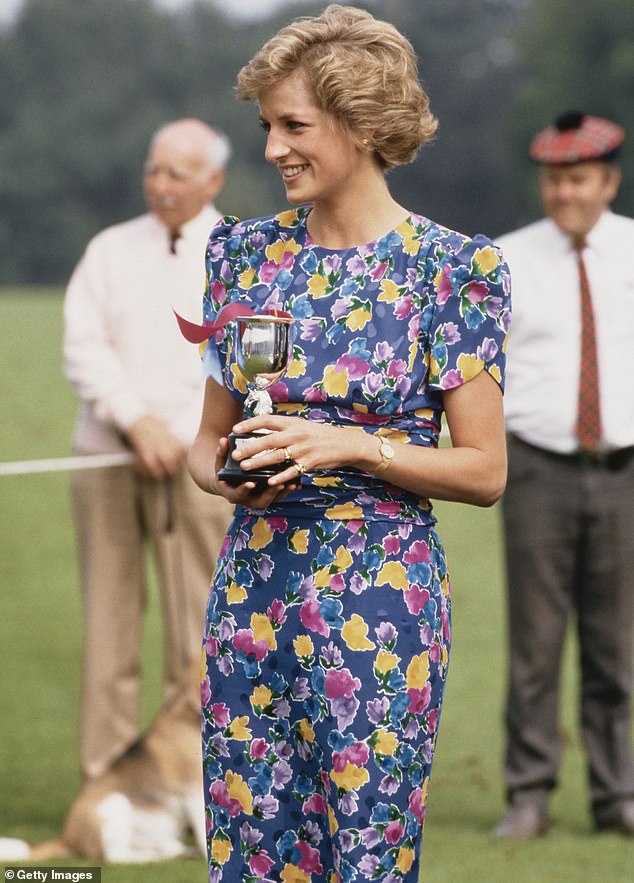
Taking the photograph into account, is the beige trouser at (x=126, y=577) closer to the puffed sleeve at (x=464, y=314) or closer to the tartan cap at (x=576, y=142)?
the tartan cap at (x=576, y=142)

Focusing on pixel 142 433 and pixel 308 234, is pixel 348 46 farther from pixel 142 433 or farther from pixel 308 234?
pixel 142 433

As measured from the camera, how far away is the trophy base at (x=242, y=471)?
2322 mm

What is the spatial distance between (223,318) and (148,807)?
2545 millimetres

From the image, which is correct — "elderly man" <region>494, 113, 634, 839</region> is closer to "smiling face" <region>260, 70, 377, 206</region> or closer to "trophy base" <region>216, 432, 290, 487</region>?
"smiling face" <region>260, 70, 377, 206</region>

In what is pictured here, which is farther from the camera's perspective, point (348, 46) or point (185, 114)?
point (185, 114)

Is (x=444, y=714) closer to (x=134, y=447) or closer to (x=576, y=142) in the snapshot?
(x=134, y=447)

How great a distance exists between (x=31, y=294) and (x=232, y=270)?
27127mm

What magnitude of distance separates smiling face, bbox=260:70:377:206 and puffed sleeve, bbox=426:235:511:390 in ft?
0.69

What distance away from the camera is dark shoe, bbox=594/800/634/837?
5105mm

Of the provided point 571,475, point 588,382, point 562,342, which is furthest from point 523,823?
point 562,342

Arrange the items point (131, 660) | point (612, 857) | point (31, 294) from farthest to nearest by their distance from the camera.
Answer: point (31, 294) < point (131, 660) < point (612, 857)

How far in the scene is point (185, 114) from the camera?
35.6 m

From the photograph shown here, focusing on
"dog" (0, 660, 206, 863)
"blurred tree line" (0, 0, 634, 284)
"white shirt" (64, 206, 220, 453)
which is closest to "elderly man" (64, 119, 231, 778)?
"white shirt" (64, 206, 220, 453)

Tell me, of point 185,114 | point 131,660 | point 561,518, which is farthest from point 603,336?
point 185,114
